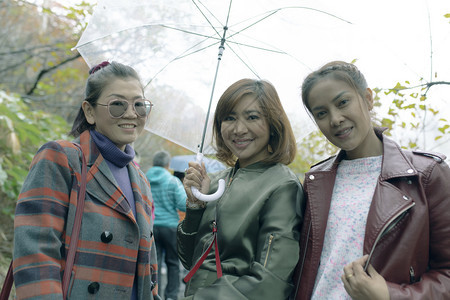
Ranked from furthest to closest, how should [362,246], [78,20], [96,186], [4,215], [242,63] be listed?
[78,20], [4,215], [242,63], [96,186], [362,246]

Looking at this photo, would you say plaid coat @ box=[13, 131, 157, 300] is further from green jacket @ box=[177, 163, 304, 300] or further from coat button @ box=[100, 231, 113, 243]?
green jacket @ box=[177, 163, 304, 300]

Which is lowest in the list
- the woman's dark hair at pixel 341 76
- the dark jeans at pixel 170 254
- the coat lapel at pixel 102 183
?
the dark jeans at pixel 170 254

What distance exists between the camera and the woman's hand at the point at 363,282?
61.9 inches

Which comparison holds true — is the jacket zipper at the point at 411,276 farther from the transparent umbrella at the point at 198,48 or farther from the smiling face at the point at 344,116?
the transparent umbrella at the point at 198,48

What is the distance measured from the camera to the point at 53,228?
1802 millimetres

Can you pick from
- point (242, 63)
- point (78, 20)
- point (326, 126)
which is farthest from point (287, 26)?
point (78, 20)

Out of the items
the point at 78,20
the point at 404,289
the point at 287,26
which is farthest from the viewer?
the point at 78,20

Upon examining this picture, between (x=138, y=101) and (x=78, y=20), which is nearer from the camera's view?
(x=138, y=101)

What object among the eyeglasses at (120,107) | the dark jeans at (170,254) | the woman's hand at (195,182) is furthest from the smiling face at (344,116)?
the dark jeans at (170,254)

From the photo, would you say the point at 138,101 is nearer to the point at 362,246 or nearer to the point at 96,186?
the point at 96,186

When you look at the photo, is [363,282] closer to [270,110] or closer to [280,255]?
[280,255]

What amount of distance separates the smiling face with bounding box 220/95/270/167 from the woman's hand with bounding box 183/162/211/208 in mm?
224

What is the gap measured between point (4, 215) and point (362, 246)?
546 centimetres

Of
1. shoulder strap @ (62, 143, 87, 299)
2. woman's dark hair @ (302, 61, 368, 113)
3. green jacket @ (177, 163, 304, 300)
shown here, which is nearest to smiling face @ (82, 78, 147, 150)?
shoulder strap @ (62, 143, 87, 299)
